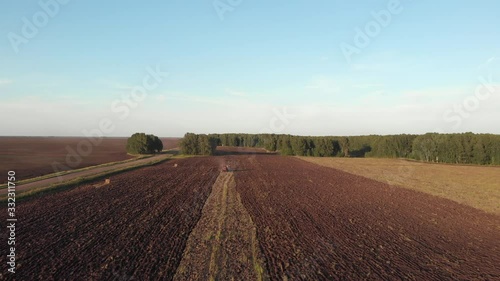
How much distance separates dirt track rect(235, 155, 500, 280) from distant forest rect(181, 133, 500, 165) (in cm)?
5061

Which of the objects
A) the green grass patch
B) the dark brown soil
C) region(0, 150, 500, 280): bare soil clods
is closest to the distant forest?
the green grass patch

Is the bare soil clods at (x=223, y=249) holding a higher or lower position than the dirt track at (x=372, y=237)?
higher

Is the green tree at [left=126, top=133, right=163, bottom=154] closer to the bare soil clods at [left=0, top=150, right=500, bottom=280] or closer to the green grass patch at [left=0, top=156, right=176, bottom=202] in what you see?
the green grass patch at [left=0, top=156, right=176, bottom=202]

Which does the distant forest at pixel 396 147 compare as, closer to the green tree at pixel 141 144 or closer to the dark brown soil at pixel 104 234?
the green tree at pixel 141 144

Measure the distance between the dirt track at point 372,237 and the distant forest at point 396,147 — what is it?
166 ft

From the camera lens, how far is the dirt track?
10.5 meters

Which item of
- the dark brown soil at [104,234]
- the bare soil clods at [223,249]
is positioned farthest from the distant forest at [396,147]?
the bare soil clods at [223,249]

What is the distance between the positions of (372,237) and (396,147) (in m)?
78.8

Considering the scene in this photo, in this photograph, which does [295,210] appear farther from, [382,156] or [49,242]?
[382,156]

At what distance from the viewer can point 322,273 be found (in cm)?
1009

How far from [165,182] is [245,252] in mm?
20917

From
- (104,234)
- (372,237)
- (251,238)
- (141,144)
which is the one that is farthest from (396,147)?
(104,234)

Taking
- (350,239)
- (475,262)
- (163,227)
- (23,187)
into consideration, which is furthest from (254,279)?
(23,187)

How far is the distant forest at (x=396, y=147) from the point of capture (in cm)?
6344
